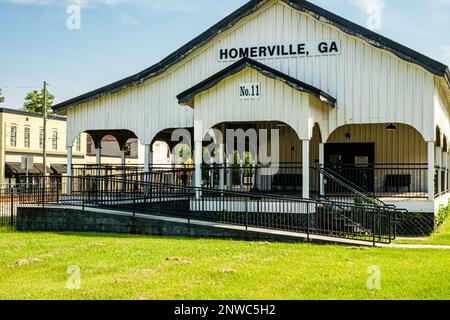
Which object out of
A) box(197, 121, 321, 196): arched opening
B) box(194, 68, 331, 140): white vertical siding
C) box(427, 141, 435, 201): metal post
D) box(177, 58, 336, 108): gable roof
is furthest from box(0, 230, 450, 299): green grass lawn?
box(197, 121, 321, 196): arched opening

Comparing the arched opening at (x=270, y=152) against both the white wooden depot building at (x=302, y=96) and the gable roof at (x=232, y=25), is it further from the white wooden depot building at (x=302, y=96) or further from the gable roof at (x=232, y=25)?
the gable roof at (x=232, y=25)

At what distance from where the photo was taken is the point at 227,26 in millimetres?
20438

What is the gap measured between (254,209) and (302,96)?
3.61 m

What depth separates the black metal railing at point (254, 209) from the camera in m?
15.5

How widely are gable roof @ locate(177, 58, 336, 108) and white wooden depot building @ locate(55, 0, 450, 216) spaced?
32mm

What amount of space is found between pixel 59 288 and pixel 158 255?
11.3 ft

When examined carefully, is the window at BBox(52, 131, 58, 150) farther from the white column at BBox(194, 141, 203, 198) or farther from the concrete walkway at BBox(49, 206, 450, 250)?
the concrete walkway at BBox(49, 206, 450, 250)

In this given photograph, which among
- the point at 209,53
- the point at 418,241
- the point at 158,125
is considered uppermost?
the point at 209,53

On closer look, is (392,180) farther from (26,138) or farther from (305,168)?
(26,138)

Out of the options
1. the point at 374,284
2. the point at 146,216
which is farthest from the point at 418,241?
the point at 146,216

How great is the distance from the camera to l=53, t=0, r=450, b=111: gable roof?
1750 centimetres

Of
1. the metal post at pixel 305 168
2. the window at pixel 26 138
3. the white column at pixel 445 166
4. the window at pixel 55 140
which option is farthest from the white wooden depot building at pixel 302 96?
the window at pixel 55 140

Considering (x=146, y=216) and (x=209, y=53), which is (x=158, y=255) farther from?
(x=209, y=53)
